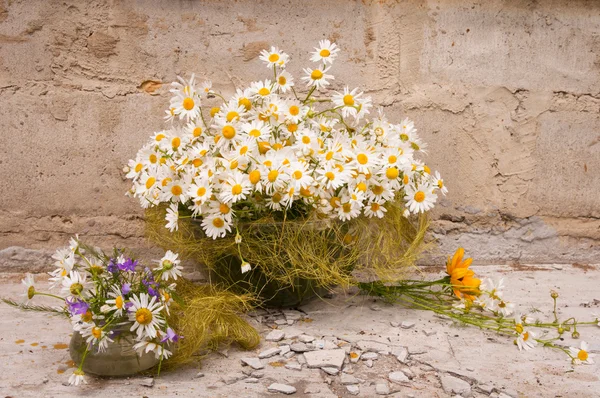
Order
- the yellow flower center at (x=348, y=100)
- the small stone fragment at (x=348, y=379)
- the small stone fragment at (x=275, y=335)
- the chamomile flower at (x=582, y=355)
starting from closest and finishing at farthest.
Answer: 1. the small stone fragment at (x=348, y=379)
2. the chamomile flower at (x=582, y=355)
3. the small stone fragment at (x=275, y=335)
4. the yellow flower center at (x=348, y=100)

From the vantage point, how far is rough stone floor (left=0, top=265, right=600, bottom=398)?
1315 millimetres

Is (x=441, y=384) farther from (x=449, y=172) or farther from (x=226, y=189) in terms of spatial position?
(x=449, y=172)

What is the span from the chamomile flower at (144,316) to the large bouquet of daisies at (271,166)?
287 mm

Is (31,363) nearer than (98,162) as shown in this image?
Yes

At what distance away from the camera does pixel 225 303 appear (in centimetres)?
156

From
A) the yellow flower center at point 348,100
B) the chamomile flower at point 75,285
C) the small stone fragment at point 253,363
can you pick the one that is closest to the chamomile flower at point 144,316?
the chamomile flower at point 75,285

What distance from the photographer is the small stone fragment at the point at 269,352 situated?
1.47 meters

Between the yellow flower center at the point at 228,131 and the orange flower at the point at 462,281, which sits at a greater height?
the yellow flower center at the point at 228,131

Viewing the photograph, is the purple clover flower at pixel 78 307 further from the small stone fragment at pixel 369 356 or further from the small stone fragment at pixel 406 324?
the small stone fragment at pixel 406 324

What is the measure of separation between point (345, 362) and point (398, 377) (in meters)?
0.13

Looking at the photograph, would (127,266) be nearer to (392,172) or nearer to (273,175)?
(273,175)

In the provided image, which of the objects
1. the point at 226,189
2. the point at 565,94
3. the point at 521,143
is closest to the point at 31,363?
the point at 226,189

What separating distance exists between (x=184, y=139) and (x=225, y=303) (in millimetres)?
433

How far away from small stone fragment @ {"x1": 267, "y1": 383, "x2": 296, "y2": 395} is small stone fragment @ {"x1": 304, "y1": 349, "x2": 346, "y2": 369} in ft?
0.39
